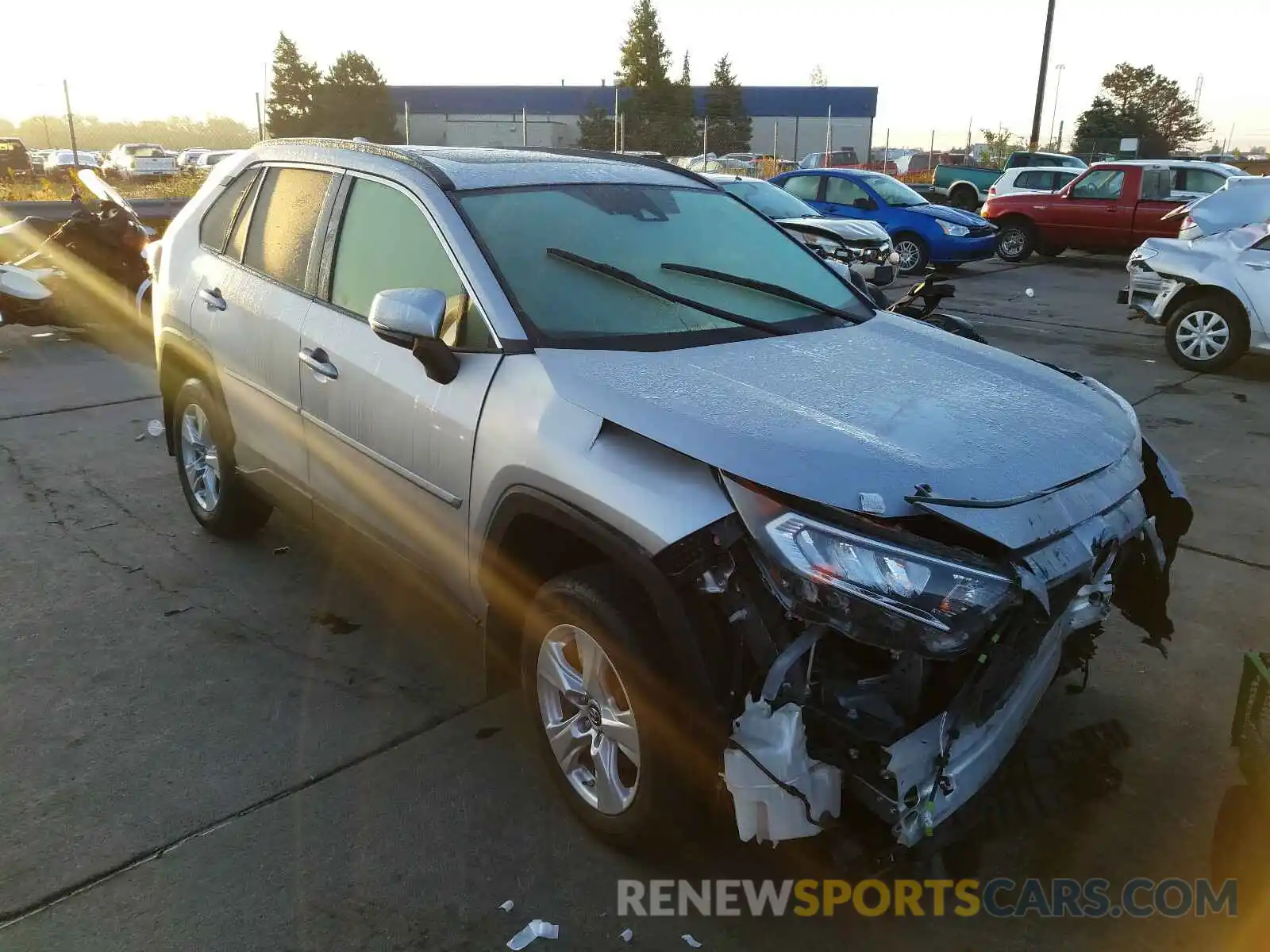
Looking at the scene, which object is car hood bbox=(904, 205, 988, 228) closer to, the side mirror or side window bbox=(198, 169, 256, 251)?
side window bbox=(198, 169, 256, 251)

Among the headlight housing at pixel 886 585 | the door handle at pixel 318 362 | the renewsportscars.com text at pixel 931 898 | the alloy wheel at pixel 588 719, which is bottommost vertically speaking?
the renewsportscars.com text at pixel 931 898

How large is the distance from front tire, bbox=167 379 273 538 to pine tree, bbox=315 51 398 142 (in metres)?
49.8

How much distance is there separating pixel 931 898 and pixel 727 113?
204 ft

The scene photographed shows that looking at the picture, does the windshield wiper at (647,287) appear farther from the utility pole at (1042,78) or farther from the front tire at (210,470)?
the utility pole at (1042,78)

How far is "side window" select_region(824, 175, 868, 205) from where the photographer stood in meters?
15.8

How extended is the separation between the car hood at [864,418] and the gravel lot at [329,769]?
46.9 inches

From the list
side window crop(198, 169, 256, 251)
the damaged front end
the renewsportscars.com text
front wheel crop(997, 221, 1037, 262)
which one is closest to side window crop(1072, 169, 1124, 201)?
front wheel crop(997, 221, 1037, 262)

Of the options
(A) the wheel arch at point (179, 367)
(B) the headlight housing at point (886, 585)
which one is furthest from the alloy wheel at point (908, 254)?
(B) the headlight housing at point (886, 585)

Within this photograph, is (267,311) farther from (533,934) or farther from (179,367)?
(533,934)

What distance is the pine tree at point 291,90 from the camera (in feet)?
171

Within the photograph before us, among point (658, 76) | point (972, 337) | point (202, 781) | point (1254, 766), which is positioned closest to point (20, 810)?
point (202, 781)

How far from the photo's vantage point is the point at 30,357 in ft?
30.6

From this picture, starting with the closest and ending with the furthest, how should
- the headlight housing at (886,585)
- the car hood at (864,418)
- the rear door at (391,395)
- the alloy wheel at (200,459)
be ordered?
1. the headlight housing at (886,585)
2. the car hood at (864,418)
3. the rear door at (391,395)
4. the alloy wheel at (200,459)

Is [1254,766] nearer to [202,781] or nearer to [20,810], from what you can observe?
[202,781]
